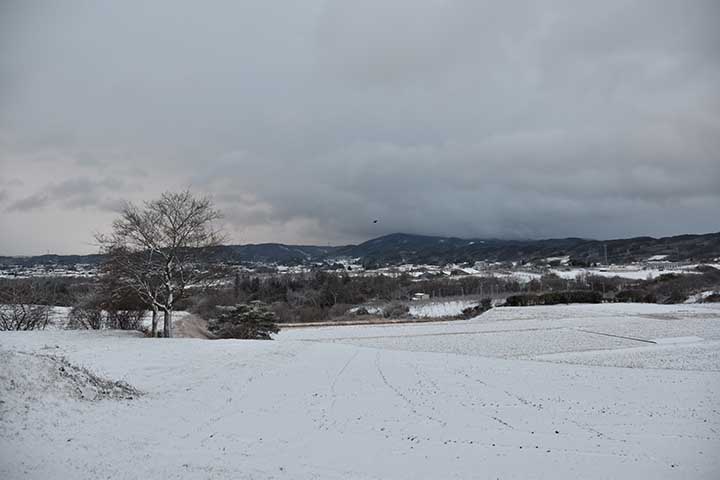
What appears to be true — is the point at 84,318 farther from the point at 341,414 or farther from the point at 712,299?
the point at 712,299

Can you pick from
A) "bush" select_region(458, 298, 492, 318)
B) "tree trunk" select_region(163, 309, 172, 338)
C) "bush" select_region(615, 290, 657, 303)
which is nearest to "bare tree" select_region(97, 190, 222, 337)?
"tree trunk" select_region(163, 309, 172, 338)

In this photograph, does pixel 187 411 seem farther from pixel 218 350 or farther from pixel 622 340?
pixel 622 340

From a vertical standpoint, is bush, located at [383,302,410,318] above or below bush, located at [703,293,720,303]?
below

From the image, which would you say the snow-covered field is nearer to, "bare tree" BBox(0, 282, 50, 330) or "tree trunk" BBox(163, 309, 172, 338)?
"tree trunk" BBox(163, 309, 172, 338)

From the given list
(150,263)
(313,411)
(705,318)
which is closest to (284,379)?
(313,411)

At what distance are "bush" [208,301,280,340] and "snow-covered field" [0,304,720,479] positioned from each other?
901cm

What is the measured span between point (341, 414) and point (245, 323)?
68.0 feet

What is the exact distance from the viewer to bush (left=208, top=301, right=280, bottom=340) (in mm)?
30891

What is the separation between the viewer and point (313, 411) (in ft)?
40.5

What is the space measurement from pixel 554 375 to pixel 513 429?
8.48m

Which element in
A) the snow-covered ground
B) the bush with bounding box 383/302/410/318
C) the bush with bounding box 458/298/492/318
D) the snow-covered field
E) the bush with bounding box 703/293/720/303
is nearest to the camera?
the snow-covered field

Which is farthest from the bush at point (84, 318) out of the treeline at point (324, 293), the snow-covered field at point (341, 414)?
the snow-covered field at point (341, 414)

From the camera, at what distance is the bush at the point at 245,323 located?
30.9 meters

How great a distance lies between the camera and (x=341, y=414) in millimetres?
12117
